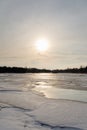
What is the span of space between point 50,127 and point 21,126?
2.73ft

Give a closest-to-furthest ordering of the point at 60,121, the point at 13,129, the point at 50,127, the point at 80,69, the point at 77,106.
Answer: the point at 13,129 → the point at 50,127 → the point at 60,121 → the point at 77,106 → the point at 80,69

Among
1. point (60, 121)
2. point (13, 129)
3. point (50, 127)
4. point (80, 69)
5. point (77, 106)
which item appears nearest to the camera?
point (13, 129)

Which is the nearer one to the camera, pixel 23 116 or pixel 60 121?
pixel 60 121

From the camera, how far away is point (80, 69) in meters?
107

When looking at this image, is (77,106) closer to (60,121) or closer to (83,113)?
(83,113)

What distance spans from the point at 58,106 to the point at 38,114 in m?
1.95

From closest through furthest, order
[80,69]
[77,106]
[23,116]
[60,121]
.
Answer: [60,121] → [23,116] → [77,106] → [80,69]

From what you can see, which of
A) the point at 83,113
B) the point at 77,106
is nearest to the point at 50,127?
the point at 83,113

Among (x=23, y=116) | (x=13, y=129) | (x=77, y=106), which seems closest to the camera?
(x=13, y=129)

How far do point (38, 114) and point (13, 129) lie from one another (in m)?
2.45

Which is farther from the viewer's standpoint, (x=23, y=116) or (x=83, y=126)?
(x=23, y=116)

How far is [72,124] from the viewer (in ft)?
23.8

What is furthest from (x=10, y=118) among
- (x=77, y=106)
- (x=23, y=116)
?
(x=77, y=106)

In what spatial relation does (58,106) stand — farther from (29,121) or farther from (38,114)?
(29,121)
